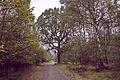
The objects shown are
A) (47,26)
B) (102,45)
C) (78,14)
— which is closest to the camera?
(102,45)

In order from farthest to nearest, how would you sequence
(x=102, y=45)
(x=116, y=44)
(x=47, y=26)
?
(x=47, y=26), (x=102, y=45), (x=116, y=44)

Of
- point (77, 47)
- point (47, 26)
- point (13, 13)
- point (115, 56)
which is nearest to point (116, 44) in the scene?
point (115, 56)

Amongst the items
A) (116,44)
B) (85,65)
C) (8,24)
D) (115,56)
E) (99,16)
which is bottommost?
(85,65)

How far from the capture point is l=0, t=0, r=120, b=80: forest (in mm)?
9641

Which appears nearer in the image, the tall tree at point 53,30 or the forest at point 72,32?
the forest at point 72,32

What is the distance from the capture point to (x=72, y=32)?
49.5 meters

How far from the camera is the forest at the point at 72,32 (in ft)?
31.6

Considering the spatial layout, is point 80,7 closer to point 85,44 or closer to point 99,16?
point 99,16

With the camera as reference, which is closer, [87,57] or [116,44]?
[116,44]

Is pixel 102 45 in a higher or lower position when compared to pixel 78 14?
lower

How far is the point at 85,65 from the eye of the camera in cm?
2612

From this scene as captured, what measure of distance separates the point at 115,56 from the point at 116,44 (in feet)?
4.45

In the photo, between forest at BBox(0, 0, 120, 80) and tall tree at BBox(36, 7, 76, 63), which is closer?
forest at BBox(0, 0, 120, 80)

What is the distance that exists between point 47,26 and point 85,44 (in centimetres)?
2947
